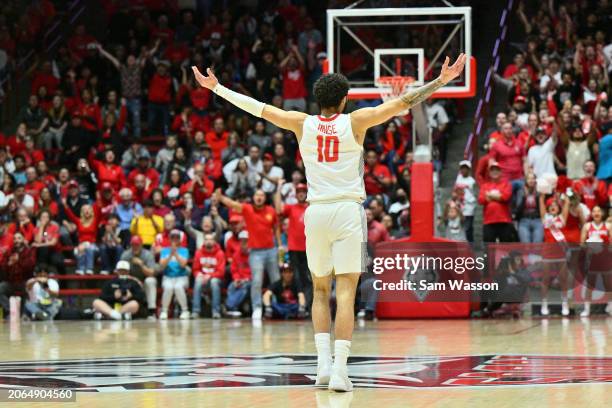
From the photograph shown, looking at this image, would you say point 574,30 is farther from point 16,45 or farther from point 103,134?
point 16,45

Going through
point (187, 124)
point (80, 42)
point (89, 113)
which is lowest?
point (187, 124)

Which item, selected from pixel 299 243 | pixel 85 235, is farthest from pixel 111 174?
pixel 299 243

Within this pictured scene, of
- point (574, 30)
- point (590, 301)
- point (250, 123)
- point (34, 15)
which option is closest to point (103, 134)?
point (250, 123)

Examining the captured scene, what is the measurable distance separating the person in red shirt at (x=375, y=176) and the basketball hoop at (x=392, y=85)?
2.63 metres

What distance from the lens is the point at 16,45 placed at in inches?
1052

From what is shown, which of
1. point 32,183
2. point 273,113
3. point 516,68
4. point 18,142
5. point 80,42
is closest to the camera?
point 273,113

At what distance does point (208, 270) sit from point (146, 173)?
3714mm

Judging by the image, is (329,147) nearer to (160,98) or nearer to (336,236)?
(336,236)

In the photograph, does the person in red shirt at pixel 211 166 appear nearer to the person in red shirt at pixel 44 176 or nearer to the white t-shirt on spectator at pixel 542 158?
the person in red shirt at pixel 44 176

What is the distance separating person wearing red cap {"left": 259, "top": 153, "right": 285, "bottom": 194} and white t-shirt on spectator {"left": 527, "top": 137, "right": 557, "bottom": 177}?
14.8ft

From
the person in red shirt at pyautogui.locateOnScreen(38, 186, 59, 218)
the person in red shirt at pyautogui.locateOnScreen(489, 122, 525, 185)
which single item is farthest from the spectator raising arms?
the person in red shirt at pyautogui.locateOnScreen(489, 122, 525, 185)

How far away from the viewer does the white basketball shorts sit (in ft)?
26.5

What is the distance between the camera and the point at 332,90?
321 inches

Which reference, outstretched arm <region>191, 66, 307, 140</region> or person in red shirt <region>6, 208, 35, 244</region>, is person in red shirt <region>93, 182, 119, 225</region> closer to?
person in red shirt <region>6, 208, 35, 244</region>
